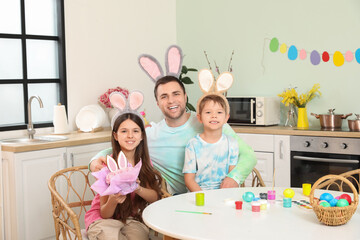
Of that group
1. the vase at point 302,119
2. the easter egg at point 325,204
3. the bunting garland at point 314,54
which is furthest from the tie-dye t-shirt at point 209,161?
the bunting garland at point 314,54

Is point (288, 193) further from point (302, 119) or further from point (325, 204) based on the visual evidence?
point (302, 119)

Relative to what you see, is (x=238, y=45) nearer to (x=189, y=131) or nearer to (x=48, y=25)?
(x=48, y=25)

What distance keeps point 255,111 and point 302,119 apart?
402mm

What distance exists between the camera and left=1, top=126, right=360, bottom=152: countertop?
11.8 feet

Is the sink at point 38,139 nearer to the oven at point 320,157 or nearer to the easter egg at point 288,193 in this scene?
the oven at point 320,157

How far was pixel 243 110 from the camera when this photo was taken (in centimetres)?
470

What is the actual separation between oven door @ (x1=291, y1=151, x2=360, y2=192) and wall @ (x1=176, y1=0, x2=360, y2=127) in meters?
0.53

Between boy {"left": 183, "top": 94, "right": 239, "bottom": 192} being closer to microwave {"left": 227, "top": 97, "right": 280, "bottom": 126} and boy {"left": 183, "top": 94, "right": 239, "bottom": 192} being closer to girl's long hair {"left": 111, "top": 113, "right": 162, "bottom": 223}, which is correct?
girl's long hair {"left": 111, "top": 113, "right": 162, "bottom": 223}

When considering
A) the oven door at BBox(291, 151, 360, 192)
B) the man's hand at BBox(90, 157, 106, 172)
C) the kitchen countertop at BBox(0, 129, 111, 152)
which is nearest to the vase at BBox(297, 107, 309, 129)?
the oven door at BBox(291, 151, 360, 192)

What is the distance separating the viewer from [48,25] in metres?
4.50

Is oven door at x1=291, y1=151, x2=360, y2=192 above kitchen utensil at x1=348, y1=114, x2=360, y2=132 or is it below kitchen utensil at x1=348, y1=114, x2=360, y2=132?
below

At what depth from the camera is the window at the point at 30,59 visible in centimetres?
420

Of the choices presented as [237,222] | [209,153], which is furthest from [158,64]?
[237,222]

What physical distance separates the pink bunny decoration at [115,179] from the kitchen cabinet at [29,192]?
1470 millimetres
